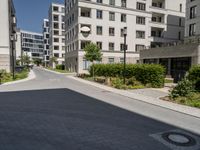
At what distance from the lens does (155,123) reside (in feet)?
23.6

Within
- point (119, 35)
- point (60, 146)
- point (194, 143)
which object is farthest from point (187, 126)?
point (119, 35)

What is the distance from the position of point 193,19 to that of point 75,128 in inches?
1411

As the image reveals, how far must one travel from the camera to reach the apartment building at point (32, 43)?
134750 millimetres

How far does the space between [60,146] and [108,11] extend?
40.2 meters

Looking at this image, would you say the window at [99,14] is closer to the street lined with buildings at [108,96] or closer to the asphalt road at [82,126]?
the street lined with buildings at [108,96]

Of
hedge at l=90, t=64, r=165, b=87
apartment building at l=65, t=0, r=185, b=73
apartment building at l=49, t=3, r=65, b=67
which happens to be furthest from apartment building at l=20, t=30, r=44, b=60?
hedge at l=90, t=64, r=165, b=87

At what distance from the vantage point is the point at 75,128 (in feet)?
21.0

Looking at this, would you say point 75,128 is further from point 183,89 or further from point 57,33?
point 57,33

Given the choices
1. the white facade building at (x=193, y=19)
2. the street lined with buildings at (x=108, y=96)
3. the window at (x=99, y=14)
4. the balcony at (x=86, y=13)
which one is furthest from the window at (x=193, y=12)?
the balcony at (x=86, y=13)

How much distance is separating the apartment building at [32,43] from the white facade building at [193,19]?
4580 inches

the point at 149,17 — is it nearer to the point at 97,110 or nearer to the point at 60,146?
the point at 97,110

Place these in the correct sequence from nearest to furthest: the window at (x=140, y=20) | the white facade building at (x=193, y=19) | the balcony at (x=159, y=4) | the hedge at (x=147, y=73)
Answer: the hedge at (x=147, y=73) → the white facade building at (x=193, y=19) → the window at (x=140, y=20) → the balcony at (x=159, y=4)

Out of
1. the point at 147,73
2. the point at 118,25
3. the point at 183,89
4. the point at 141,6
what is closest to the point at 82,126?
the point at 183,89

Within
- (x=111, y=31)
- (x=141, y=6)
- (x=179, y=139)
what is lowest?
(x=179, y=139)
